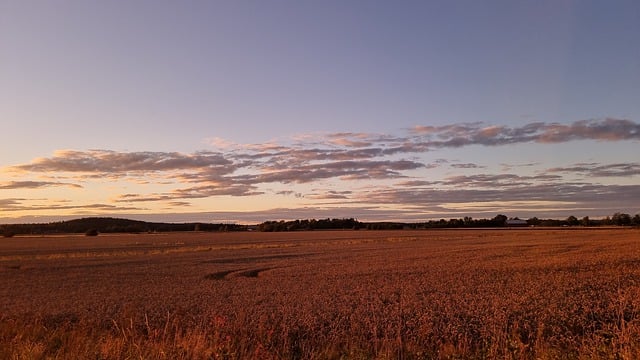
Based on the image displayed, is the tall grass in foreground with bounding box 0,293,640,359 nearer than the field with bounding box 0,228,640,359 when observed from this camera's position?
Yes

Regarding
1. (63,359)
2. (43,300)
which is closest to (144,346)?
(63,359)

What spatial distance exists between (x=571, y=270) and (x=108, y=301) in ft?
78.2

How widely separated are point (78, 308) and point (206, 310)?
213 inches

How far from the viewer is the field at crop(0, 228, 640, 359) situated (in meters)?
9.62

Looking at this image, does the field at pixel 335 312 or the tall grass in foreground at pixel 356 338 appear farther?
the field at pixel 335 312

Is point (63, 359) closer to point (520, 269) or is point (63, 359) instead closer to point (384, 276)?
point (384, 276)

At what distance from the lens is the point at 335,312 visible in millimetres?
17547

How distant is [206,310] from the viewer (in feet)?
62.8

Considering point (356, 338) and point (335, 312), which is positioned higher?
point (356, 338)

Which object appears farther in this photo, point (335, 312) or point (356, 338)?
point (335, 312)

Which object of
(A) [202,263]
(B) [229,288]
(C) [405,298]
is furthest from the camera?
(A) [202,263]

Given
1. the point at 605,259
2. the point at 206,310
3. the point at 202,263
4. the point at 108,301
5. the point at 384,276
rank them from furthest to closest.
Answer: the point at 202,263 < the point at 605,259 < the point at 384,276 < the point at 108,301 < the point at 206,310

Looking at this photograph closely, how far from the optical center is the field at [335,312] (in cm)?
962

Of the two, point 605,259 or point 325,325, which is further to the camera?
point 605,259
